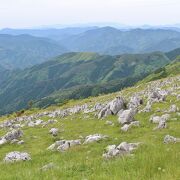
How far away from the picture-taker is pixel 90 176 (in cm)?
1184

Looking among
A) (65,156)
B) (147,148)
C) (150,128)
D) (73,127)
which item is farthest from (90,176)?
(73,127)

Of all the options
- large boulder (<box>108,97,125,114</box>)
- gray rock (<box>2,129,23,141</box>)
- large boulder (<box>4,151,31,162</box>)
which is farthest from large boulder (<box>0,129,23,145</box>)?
large boulder (<box>108,97,125,114</box>)

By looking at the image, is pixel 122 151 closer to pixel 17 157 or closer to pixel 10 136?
pixel 17 157

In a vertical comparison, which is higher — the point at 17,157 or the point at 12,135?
the point at 17,157

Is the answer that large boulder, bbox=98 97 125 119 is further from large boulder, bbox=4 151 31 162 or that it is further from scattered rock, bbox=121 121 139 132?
large boulder, bbox=4 151 31 162

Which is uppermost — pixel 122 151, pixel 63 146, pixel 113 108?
pixel 122 151

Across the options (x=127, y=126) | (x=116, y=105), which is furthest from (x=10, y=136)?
(x=116, y=105)

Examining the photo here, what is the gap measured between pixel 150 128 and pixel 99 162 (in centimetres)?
1409

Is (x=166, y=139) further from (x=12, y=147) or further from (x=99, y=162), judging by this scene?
(x=12, y=147)

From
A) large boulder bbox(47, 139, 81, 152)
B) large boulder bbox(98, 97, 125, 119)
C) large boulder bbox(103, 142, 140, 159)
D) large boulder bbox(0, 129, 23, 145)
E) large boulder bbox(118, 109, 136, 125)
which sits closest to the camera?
large boulder bbox(103, 142, 140, 159)

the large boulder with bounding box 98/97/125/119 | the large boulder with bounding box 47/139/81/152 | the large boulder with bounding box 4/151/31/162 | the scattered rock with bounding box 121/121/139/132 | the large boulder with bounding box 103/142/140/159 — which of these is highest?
the large boulder with bounding box 103/142/140/159

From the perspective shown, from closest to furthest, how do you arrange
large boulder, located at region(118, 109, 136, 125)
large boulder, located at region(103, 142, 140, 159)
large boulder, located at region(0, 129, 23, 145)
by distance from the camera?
large boulder, located at region(103, 142, 140, 159), large boulder, located at region(0, 129, 23, 145), large boulder, located at region(118, 109, 136, 125)

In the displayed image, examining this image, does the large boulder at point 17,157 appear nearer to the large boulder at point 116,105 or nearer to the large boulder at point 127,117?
the large boulder at point 127,117

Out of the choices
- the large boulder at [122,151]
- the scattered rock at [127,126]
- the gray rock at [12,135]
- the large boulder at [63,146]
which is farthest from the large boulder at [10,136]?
the large boulder at [122,151]
